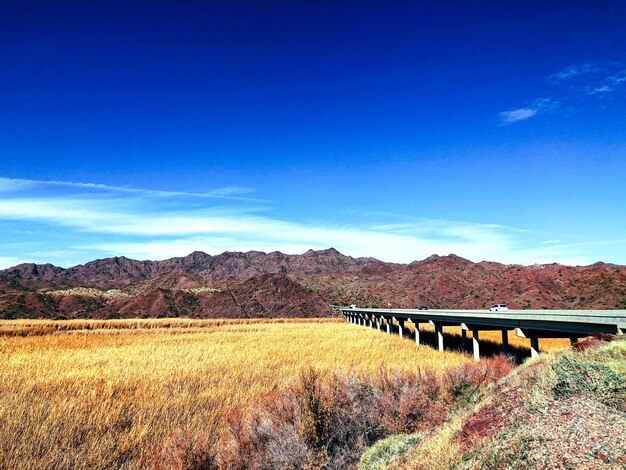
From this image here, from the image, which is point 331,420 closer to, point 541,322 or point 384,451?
point 384,451

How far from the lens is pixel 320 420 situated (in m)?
8.57

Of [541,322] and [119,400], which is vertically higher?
[541,322]

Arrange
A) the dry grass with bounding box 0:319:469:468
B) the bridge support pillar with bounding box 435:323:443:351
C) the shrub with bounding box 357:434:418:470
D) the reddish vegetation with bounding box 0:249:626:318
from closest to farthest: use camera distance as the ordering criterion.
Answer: the shrub with bounding box 357:434:418:470 < the dry grass with bounding box 0:319:469:468 < the bridge support pillar with bounding box 435:323:443:351 < the reddish vegetation with bounding box 0:249:626:318

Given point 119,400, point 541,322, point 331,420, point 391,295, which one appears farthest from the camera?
point 391,295

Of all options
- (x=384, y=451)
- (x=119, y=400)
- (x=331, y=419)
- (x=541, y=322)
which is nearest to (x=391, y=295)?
(x=541, y=322)

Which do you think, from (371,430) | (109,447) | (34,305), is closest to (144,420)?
(109,447)

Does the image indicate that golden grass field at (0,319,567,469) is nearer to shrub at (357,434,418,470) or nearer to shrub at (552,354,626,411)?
shrub at (357,434,418,470)

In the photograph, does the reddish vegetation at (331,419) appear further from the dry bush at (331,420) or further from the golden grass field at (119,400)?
the golden grass field at (119,400)

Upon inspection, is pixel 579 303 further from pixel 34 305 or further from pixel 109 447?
pixel 34 305

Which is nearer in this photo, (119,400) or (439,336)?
(119,400)

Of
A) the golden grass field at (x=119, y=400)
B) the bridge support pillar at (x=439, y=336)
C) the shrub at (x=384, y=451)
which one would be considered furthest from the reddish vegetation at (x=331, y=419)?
the bridge support pillar at (x=439, y=336)

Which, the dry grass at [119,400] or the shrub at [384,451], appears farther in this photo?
the dry grass at [119,400]

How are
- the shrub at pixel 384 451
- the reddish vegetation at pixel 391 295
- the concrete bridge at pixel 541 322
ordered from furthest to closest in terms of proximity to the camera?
1. the reddish vegetation at pixel 391 295
2. the concrete bridge at pixel 541 322
3. the shrub at pixel 384 451

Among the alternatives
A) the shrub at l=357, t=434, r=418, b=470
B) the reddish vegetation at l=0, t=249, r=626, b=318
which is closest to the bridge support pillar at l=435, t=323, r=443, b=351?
the shrub at l=357, t=434, r=418, b=470
